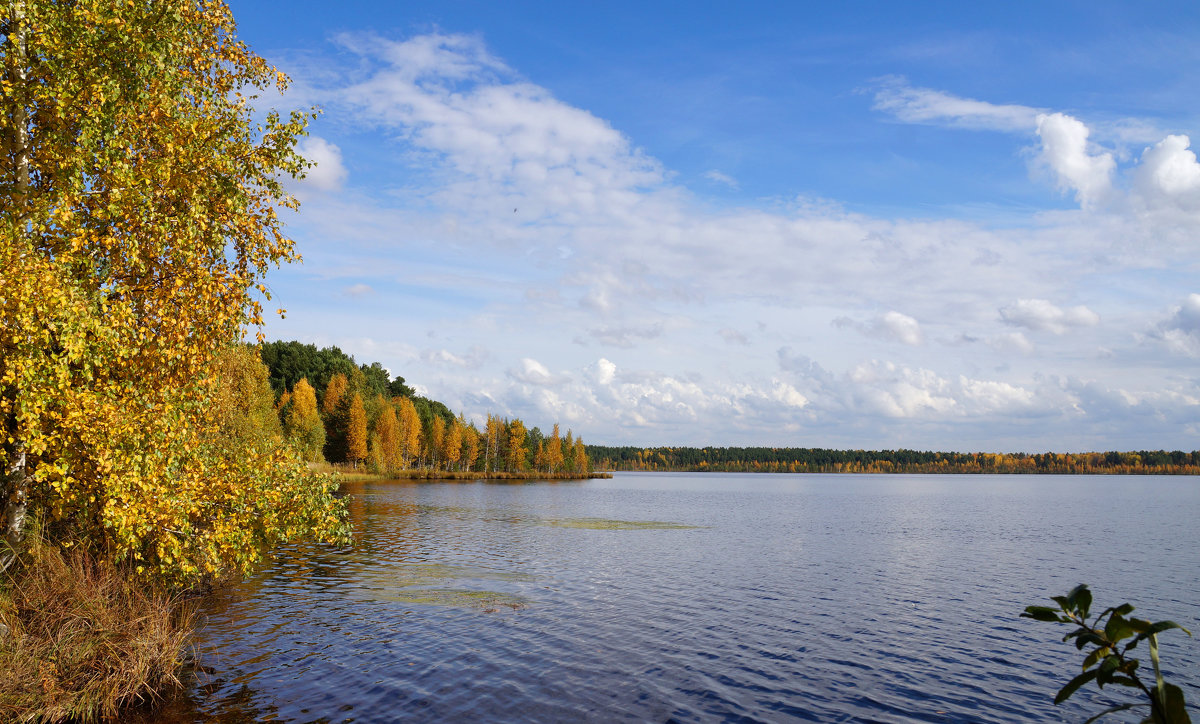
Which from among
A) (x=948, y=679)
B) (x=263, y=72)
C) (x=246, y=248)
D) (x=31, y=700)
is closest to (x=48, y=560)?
(x=31, y=700)

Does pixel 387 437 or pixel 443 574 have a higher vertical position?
pixel 387 437

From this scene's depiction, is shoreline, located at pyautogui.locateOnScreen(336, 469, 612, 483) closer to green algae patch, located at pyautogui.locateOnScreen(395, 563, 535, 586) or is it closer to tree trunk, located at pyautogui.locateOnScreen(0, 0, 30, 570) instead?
green algae patch, located at pyautogui.locateOnScreen(395, 563, 535, 586)

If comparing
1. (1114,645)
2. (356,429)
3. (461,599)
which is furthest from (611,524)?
(356,429)

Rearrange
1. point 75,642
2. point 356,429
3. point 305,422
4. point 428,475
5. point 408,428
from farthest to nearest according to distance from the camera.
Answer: point 428,475 → point 408,428 → point 356,429 → point 305,422 → point 75,642

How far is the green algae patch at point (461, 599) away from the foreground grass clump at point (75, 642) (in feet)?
41.6

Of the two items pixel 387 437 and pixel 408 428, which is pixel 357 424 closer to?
pixel 387 437

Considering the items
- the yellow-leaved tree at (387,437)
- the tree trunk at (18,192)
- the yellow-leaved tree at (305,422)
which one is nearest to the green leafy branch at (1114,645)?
the tree trunk at (18,192)

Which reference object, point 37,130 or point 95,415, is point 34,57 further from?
A: point 95,415

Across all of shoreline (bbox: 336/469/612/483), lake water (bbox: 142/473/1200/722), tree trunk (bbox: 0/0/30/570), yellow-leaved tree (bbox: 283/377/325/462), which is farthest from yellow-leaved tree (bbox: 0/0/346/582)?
yellow-leaved tree (bbox: 283/377/325/462)

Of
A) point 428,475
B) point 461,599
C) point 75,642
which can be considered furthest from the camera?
point 428,475

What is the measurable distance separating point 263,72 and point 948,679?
27.6 metres

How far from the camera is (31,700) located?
14.4 meters

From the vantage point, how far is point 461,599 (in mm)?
30922

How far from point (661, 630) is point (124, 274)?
68.4 feet
